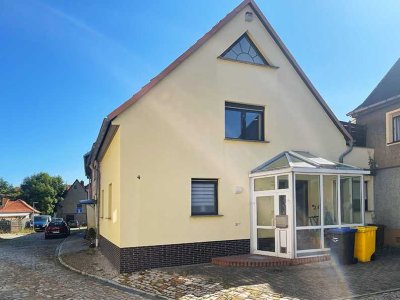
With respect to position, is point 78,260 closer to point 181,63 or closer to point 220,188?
point 220,188

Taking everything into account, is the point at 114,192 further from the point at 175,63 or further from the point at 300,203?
the point at 300,203

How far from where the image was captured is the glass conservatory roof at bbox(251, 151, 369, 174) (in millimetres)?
12544

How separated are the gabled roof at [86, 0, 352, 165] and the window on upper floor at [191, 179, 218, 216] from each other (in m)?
3.35

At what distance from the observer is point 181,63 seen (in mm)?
12781

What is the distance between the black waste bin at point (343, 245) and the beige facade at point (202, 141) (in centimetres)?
290

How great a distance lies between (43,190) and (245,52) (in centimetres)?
6971

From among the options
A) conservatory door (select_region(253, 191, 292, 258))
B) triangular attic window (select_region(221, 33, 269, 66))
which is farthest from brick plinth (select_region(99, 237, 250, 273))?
triangular attic window (select_region(221, 33, 269, 66))

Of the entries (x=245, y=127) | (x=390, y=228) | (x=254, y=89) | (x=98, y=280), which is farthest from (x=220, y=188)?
(x=390, y=228)

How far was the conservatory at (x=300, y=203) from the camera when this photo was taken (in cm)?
1221

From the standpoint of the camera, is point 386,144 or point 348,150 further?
point 386,144

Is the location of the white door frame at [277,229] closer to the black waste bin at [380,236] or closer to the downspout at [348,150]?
the downspout at [348,150]

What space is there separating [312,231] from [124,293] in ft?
21.3

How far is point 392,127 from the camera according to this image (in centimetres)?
1617

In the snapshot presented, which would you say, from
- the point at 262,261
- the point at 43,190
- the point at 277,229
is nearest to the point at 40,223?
the point at 43,190
